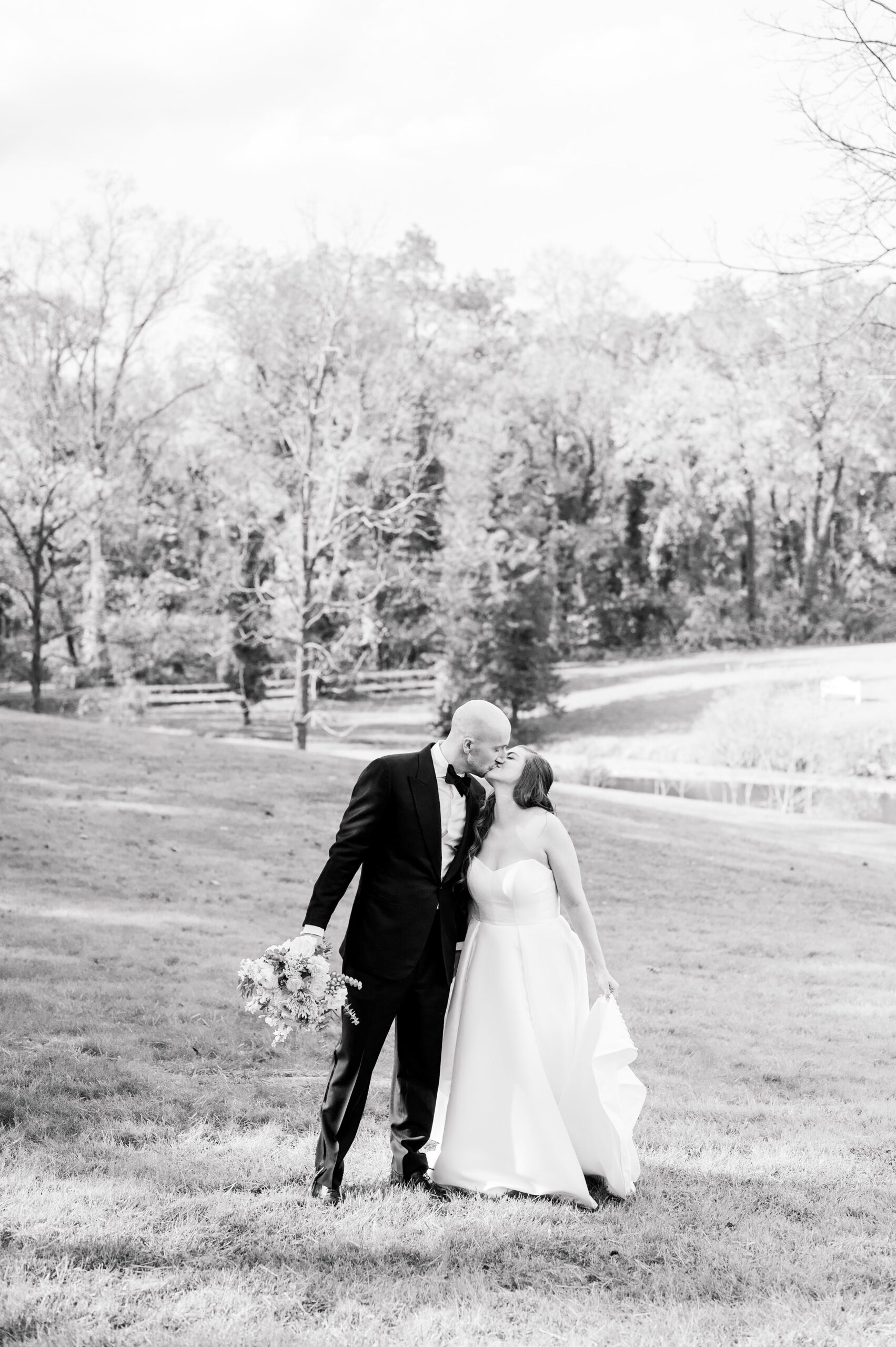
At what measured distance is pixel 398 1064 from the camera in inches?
193

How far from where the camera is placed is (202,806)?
13.6 meters

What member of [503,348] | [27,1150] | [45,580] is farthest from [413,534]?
[27,1150]

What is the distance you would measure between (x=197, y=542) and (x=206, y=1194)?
37.7m

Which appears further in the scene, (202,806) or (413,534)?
(413,534)

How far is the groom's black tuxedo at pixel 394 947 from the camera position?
15.2ft

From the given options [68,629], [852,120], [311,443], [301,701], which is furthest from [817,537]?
[852,120]

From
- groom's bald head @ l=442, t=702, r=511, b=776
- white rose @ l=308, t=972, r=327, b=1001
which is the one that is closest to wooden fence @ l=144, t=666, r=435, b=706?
groom's bald head @ l=442, t=702, r=511, b=776

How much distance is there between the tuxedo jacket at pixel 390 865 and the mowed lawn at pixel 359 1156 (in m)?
0.93

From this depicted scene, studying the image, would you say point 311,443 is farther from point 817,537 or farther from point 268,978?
point 817,537

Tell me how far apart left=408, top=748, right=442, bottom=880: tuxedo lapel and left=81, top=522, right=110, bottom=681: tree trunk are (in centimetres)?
2802

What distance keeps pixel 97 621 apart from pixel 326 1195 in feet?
93.9

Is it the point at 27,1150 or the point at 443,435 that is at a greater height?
the point at 443,435

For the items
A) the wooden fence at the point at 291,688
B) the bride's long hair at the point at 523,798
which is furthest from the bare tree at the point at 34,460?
the bride's long hair at the point at 523,798

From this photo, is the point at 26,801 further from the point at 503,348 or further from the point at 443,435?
the point at 503,348
